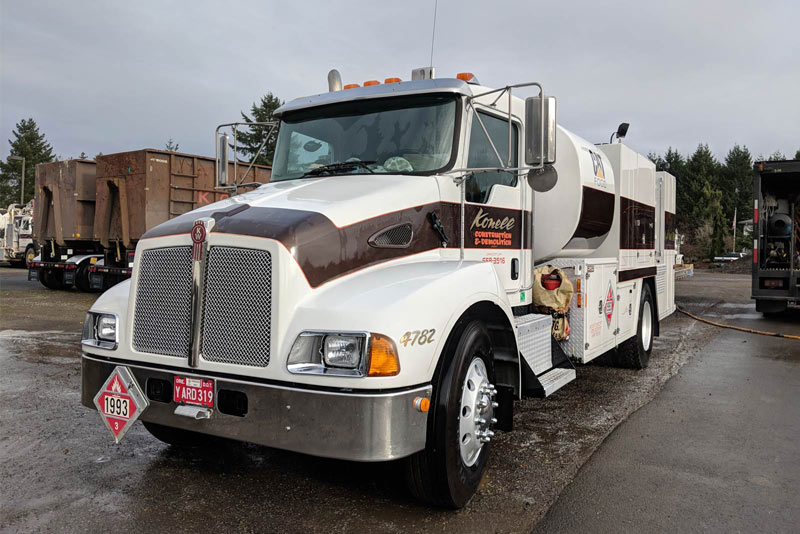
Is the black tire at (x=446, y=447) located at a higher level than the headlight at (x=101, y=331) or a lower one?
lower

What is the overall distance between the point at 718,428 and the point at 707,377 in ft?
7.34

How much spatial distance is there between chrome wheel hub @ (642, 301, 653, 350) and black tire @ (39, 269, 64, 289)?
16.8 m

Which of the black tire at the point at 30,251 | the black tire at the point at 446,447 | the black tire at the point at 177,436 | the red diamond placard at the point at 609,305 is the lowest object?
the black tire at the point at 177,436

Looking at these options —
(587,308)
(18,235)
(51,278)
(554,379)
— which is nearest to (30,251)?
(18,235)

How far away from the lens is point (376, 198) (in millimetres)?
3758

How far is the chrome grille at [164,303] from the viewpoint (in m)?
3.38

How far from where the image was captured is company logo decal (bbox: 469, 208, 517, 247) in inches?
176

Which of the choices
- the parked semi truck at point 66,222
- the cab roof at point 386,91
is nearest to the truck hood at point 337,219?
the cab roof at point 386,91

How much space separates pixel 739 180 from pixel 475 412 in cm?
7384

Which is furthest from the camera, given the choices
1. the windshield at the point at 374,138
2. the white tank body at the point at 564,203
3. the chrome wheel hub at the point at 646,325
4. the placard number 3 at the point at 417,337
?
the chrome wheel hub at the point at 646,325

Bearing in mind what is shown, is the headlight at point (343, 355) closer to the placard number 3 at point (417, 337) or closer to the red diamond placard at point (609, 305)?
the placard number 3 at point (417, 337)

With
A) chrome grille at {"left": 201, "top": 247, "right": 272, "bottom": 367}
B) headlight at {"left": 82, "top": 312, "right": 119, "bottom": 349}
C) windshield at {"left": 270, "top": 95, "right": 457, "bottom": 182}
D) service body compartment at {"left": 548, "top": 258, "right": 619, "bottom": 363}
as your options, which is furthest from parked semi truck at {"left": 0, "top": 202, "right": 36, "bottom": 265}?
chrome grille at {"left": 201, "top": 247, "right": 272, "bottom": 367}

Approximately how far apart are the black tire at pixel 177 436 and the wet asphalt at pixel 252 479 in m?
0.08

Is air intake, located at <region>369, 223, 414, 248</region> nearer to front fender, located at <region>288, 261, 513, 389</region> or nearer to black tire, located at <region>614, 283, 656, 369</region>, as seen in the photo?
front fender, located at <region>288, 261, 513, 389</region>
